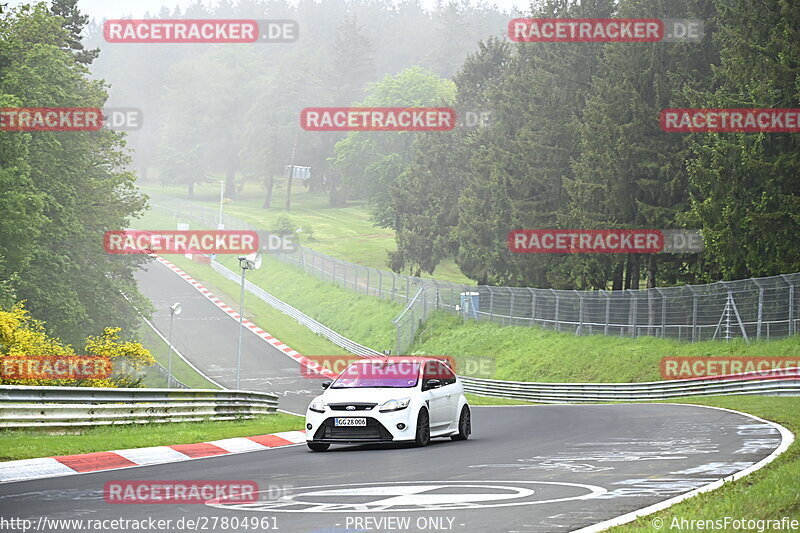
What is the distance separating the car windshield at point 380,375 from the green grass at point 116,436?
2777 mm

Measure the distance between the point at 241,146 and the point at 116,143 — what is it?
332 ft

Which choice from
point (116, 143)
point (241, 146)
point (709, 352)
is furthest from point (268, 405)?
point (241, 146)

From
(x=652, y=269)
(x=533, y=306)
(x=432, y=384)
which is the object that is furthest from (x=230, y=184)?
(x=432, y=384)

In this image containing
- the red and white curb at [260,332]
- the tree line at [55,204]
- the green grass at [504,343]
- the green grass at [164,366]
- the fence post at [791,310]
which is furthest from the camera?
the red and white curb at [260,332]

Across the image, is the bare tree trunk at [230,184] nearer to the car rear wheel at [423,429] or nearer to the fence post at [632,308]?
the fence post at [632,308]

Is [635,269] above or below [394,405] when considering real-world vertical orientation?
above

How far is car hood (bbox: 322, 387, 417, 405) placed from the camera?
1684cm

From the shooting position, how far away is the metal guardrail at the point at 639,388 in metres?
31.8

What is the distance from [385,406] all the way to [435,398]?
51.7 inches

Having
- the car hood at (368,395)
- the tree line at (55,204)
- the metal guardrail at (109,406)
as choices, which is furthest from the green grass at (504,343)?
the car hood at (368,395)

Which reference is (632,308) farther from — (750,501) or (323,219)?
(323,219)

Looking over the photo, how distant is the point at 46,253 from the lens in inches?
1673

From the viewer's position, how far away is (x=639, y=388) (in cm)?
3903

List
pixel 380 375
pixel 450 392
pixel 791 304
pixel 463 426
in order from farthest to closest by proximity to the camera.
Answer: pixel 791 304
pixel 463 426
pixel 450 392
pixel 380 375
